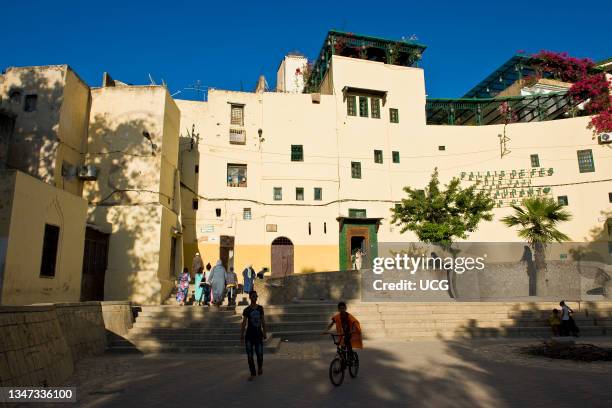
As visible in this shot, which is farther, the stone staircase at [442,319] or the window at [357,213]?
the window at [357,213]

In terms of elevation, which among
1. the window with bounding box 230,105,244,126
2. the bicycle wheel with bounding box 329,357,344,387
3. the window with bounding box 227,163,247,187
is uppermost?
the window with bounding box 230,105,244,126

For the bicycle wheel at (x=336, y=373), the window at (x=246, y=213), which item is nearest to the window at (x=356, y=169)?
the window at (x=246, y=213)

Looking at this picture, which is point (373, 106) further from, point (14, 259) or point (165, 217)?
point (14, 259)

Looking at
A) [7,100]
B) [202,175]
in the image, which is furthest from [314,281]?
[7,100]

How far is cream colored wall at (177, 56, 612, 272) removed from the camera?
2509 centimetres

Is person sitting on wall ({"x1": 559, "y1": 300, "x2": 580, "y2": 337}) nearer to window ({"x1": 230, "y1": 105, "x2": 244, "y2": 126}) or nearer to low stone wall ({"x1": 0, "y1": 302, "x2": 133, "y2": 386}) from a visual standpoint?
low stone wall ({"x1": 0, "y1": 302, "x2": 133, "y2": 386})

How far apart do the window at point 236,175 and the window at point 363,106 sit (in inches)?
325

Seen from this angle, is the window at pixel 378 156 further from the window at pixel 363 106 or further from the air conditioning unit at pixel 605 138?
the air conditioning unit at pixel 605 138

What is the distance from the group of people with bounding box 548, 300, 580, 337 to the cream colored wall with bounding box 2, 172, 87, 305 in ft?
49.7

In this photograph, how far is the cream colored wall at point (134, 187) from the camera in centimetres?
1736

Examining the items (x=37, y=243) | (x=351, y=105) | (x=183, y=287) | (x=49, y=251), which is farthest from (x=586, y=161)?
(x=37, y=243)

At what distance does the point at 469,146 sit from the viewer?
2845cm

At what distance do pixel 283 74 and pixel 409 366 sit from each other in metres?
33.6

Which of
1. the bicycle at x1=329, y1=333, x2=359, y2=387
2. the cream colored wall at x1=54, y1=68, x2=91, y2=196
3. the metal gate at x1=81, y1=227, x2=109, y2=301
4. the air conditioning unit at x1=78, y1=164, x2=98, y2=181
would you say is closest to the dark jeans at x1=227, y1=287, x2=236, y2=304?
the metal gate at x1=81, y1=227, x2=109, y2=301
